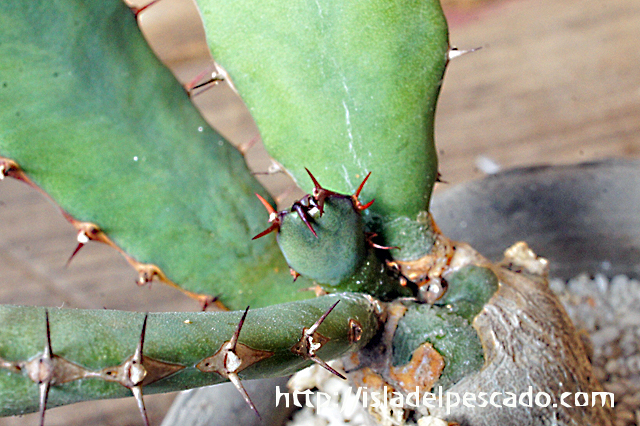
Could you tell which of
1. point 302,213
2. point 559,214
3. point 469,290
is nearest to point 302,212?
point 302,213

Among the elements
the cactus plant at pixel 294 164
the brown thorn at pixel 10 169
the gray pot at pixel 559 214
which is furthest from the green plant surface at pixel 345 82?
the gray pot at pixel 559 214

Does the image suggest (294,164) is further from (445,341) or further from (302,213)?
(445,341)

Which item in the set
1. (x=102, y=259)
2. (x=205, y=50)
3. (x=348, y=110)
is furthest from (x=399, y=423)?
(x=205, y=50)

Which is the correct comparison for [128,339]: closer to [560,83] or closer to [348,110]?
[348,110]

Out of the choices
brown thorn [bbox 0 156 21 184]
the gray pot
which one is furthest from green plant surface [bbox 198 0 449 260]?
the gray pot

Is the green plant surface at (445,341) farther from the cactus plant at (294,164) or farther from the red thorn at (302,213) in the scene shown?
the red thorn at (302,213)

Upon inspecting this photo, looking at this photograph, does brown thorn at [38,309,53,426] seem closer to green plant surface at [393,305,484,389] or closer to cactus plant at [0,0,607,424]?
cactus plant at [0,0,607,424]
